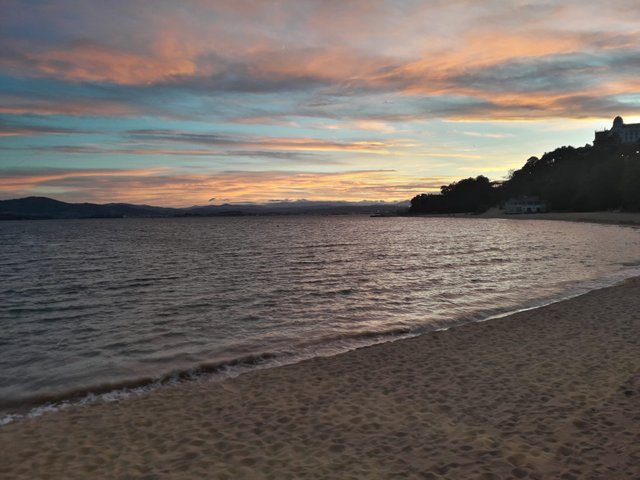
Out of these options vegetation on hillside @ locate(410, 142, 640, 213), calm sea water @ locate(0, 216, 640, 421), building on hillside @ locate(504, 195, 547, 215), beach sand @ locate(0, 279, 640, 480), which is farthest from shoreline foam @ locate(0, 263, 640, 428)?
building on hillside @ locate(504, 195, 547, 215)

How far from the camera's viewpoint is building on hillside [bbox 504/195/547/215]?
162 meters

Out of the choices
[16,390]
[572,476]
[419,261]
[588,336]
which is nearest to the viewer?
[572,476]

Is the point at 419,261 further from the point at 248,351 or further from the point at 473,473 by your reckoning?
the point at 473,473

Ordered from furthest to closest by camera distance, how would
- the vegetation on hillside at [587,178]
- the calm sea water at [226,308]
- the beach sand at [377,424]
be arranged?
the vegetation on hillside at [587,178] → the calm sea water at [226,308] → the beach sand at [377,424]

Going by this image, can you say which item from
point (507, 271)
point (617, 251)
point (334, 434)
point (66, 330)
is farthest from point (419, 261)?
point (334, 434)

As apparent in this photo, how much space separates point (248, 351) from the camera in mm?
13562

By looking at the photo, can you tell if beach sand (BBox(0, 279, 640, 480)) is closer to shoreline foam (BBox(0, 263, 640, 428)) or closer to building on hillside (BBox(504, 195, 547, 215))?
shoreline foam (BBox(0, 263, 640, 428))

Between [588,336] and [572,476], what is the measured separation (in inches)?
334

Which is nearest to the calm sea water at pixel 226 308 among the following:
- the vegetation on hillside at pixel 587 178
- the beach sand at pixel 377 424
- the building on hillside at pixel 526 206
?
the beach sand at pixel 377 424

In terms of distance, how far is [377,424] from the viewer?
8039 mm

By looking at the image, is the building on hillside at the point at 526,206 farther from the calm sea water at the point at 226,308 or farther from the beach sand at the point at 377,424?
the beach sand at the point at 377,424

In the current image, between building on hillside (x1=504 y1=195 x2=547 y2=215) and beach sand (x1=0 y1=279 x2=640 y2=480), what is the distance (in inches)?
6510

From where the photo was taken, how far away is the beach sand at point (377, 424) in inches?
258

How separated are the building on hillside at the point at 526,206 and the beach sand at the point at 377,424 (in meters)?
165
